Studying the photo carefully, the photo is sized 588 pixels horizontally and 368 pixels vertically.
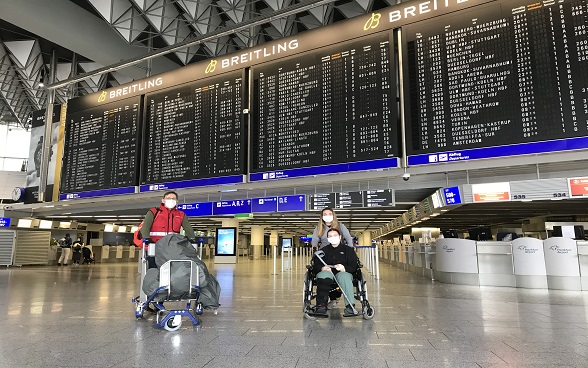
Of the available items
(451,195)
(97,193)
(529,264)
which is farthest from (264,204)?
(529,264)

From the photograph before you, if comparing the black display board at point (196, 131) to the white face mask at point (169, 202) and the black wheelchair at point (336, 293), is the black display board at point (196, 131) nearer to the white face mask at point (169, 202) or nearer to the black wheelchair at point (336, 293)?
the white face mask at point (169, 202)

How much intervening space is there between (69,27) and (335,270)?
1346 centimetres

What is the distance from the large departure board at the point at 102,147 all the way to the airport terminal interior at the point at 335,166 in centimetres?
7

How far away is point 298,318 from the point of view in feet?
14.3

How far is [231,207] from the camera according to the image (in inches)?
441

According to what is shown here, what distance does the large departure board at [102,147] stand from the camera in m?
11.8

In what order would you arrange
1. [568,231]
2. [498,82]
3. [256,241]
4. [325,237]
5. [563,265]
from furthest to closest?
[256,241], [568,231], [563,265], [498,82], [325,237]

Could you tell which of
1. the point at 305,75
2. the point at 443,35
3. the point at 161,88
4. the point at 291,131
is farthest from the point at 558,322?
the point at 161,88

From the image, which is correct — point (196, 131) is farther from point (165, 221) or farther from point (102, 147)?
point (165, 221)

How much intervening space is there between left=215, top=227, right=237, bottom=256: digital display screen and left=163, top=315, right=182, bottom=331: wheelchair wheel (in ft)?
44.2

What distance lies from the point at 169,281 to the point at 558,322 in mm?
4212

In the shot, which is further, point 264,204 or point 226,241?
point 226,241

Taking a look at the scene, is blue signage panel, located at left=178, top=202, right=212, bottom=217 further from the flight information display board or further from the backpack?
the backpack

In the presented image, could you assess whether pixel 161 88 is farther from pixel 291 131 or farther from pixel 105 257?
pixel 105 257
